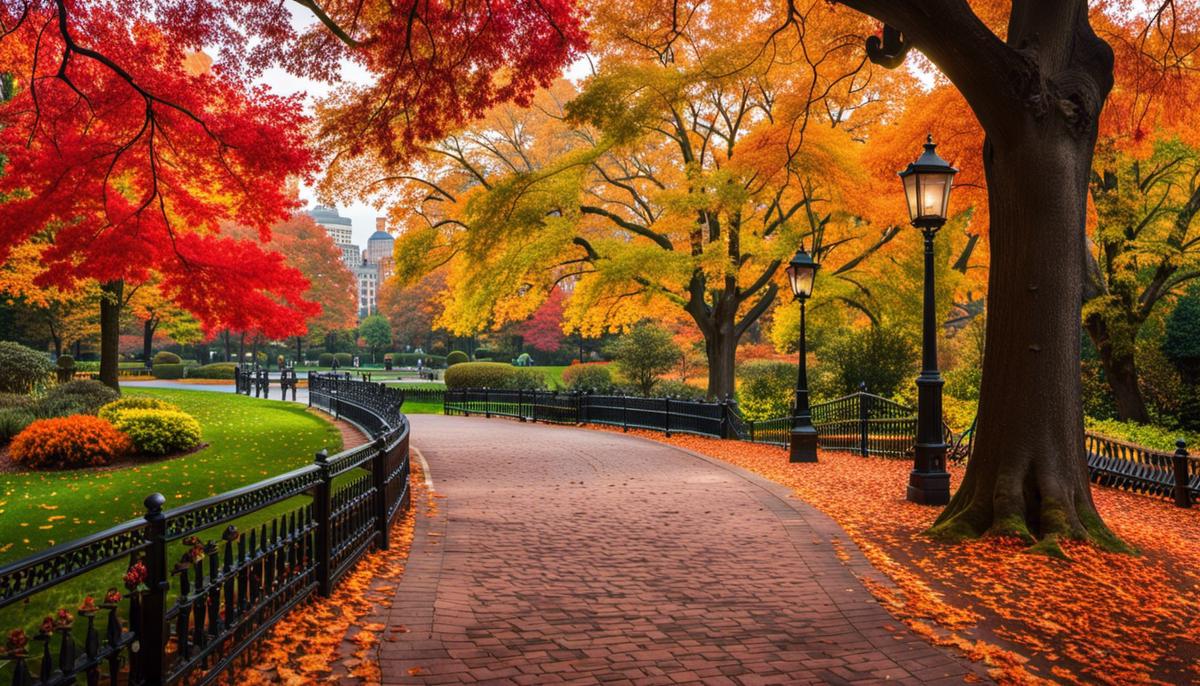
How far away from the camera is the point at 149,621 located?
11.0 ft

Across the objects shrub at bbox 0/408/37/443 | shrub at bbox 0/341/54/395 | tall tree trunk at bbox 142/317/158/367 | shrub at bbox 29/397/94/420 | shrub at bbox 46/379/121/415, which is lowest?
shrub at bbox 0/408/37/443

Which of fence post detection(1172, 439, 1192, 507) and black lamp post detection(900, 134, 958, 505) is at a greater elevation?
black lamp post detection(900, 134, 958, 505)

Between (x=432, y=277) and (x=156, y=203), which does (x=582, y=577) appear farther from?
(x=432, y=277)

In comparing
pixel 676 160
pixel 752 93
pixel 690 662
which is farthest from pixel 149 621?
pixel 676 160

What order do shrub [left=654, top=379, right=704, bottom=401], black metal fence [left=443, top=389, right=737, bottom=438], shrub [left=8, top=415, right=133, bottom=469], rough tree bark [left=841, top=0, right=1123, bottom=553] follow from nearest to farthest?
rough tree bark [left=841, top=0, right=1123, bottom=553] < shrub [left=8, top=415, right=133, bottom=469] < black metal fence [left=443, top=389, right=737, bottom=438] < shrub [left=654, top=379, right=704, bottom=401]

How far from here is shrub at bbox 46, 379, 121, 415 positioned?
1656cm

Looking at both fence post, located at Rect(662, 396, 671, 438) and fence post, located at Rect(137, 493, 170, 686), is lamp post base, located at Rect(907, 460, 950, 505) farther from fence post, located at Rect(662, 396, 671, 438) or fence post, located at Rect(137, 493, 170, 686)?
fence post, located at Rect(662, 396, 671, 438)

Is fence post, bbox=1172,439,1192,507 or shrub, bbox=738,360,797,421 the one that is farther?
shrub, bbox=738,360,797,421

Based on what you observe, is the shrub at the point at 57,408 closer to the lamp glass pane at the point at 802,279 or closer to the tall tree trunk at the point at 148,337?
the lamp glass pane at the point at 802,279

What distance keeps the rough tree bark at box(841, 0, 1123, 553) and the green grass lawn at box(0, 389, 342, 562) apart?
9.25 meters

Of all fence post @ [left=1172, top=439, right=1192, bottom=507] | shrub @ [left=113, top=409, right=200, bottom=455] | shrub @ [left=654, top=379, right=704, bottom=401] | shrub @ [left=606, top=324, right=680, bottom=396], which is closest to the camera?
fence post @ [left=1172, top=439, right=1192, bottom=507]

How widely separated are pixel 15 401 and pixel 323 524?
48.8 ft

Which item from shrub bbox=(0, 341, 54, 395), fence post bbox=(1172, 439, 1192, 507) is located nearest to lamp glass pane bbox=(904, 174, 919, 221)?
fence post bbox=(1172, 439, 1192, 507)

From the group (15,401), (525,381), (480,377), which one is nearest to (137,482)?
(15,401)
